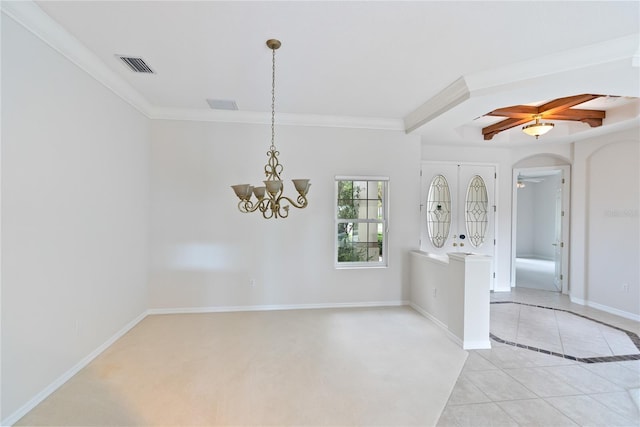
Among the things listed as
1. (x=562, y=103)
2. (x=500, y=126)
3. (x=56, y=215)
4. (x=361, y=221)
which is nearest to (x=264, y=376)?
(x=56, y=215)

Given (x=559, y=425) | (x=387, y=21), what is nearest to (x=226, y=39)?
(x=387, y=21)

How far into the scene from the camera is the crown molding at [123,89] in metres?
2.20

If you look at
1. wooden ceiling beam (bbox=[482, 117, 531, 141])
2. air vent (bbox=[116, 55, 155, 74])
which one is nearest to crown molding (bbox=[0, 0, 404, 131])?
air vent (bbox=[116, 55, 155, 74])

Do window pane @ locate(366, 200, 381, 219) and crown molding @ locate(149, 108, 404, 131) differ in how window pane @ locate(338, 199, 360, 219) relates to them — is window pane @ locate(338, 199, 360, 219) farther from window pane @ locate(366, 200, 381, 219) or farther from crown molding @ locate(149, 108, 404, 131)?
crown molding @ locate(149, 108, 404, 131)

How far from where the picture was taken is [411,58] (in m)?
2.88

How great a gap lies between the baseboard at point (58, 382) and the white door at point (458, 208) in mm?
4801

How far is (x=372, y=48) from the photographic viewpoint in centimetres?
272

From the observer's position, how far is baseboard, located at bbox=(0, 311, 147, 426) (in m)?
2.10

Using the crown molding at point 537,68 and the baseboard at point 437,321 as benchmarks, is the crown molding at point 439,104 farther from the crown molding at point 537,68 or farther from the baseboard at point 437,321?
the baseboard at point 437,321

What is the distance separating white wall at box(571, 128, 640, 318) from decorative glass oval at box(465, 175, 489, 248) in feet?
4.48

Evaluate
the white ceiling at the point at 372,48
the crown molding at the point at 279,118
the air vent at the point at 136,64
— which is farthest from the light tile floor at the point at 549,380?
the air vent at the point at 136,64

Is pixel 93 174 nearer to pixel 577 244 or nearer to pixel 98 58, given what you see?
pixel 98 58

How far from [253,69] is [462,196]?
4416 mm

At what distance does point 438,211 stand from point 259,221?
331cm
